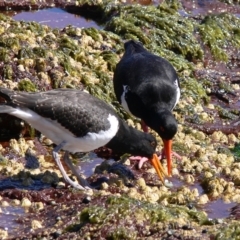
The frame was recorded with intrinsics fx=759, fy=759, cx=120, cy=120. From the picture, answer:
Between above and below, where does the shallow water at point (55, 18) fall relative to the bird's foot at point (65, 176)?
below

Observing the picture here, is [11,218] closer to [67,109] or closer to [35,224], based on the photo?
[35,224]

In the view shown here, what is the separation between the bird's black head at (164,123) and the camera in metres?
7.14

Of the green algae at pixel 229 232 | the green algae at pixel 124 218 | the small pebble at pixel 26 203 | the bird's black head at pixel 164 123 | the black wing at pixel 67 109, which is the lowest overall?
the small pebble at pixel 26 203

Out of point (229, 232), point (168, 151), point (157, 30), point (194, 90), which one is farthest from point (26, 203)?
point (157, 30)

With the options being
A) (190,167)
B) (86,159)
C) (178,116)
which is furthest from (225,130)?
(86,159)

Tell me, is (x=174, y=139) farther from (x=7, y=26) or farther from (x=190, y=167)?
(x=7, y=26)

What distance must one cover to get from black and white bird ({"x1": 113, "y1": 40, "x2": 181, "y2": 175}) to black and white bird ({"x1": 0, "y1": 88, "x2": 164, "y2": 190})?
2.19ft

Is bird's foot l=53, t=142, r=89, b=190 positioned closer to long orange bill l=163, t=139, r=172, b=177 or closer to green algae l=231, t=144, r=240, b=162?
long orange bill l=163, t=139, r=172, b=177

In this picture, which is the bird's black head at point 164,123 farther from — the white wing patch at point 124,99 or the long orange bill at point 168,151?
A: the white wing patch at point 124,99

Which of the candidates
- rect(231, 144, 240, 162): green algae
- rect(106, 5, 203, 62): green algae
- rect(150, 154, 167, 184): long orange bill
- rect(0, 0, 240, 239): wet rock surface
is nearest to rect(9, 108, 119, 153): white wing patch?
rect(0, 0, 240, 239): wet rock surface

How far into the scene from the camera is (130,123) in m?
8.33

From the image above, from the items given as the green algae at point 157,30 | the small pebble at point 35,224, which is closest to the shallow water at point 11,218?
the small pebble at point 35,224

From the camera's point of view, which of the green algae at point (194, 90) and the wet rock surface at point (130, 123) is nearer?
the wet rock surface at point (130, 123)

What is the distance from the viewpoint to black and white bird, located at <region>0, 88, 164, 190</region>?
6508 mm
